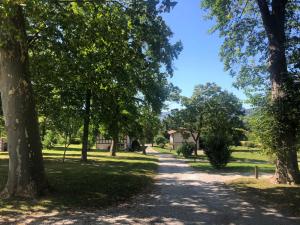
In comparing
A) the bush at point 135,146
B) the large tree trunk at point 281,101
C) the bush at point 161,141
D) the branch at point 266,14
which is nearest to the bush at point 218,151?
the large tree trunk at point 281,101

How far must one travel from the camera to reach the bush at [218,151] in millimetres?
25703

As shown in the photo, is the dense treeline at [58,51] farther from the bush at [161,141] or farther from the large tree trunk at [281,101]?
the bush at [161,141]

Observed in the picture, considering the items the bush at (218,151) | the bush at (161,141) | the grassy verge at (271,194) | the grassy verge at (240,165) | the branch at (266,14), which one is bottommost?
the grassy verge at (271,194)

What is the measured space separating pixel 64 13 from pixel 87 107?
16.5m

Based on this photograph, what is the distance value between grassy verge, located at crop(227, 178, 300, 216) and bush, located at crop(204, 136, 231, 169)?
862cm

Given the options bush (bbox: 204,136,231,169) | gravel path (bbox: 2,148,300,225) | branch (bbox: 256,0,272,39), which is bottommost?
gravel path (bbox: 2,148,300,225)

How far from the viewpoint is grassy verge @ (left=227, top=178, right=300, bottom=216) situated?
34.3 feet

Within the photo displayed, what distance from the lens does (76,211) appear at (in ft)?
31.4

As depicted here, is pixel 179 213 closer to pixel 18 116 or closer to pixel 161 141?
pixel 18 116

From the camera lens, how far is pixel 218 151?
25844 mm

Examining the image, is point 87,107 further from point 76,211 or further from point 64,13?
point 76,211

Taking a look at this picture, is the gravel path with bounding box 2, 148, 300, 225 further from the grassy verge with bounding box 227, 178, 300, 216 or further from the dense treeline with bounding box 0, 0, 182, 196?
the dense treeline with bounding box 0, 0, 182, 196

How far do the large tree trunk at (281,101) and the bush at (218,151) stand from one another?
31.6 ft

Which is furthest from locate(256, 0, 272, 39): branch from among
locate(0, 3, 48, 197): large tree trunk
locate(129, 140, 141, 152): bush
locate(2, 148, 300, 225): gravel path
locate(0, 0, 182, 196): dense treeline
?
locate(129, 140, 141, 152): bush
